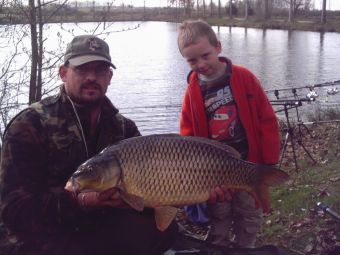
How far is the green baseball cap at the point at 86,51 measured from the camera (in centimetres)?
260

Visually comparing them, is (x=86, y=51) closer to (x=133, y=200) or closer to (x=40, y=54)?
(x=133, y=200)

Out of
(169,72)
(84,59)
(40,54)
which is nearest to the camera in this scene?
(84,59)

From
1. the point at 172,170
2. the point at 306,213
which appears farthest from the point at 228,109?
the point at 306,213

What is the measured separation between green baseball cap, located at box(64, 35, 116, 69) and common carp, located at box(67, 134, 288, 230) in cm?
59

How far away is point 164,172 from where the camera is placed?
2.27 meters

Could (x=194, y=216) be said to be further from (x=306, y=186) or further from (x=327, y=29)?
(x=327, y=29)

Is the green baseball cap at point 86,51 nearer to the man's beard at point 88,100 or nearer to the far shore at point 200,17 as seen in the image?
the man's beard at point 88,100

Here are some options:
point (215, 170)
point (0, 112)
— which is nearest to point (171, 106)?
point (0, 112)

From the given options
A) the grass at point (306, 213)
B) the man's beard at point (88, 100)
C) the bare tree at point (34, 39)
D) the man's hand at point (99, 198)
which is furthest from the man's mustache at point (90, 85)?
the bare tree at point (34, 39)

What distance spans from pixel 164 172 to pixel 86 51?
84 centimetres

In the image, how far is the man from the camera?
7.86ft

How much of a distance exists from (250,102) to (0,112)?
3377mm

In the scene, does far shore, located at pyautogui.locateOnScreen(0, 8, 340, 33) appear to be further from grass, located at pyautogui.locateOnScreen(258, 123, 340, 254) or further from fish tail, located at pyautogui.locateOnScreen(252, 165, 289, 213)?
fish tail, located at pyautogui.locateOnScreen(252, 165, 289, 213)

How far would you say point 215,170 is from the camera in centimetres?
241
